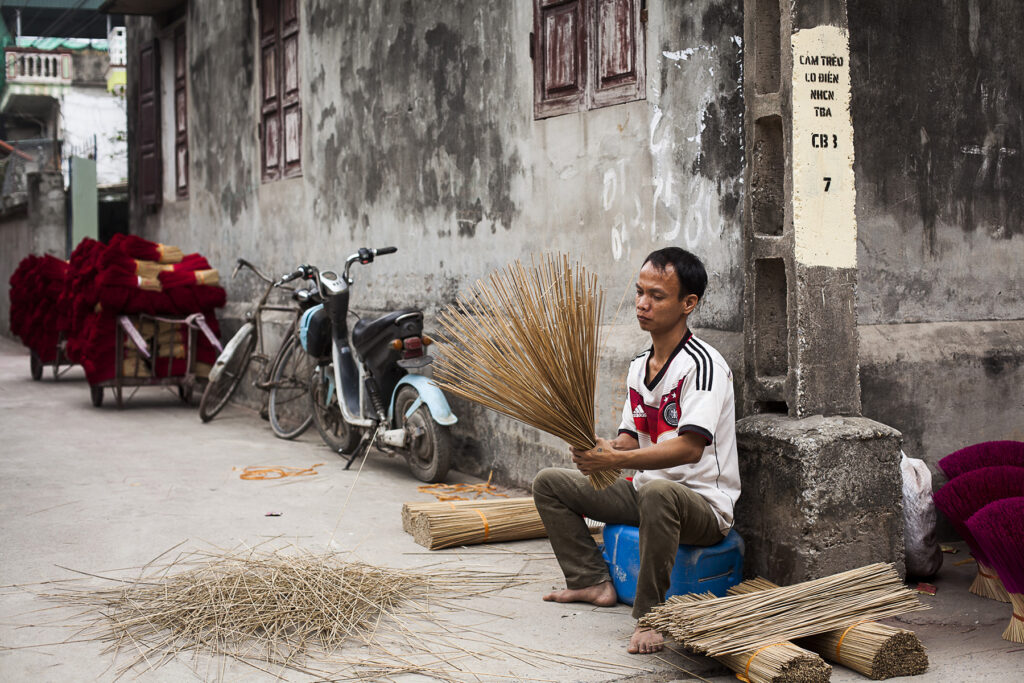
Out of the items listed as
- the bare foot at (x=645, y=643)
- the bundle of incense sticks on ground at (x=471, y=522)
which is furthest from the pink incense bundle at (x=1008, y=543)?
the bundle of incense sticks on ground at (x=471, y=522)

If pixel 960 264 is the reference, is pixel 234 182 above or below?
above

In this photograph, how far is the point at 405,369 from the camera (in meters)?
6.05

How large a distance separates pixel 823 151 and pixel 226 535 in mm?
2925

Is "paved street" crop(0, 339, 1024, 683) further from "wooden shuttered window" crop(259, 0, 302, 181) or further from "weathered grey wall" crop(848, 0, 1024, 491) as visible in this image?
"wooden shuttered window" crop(259, 0, 302, 181)

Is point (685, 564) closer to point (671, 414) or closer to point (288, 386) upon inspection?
point (671, 414)

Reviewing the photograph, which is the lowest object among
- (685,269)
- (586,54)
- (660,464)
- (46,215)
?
(660,464)

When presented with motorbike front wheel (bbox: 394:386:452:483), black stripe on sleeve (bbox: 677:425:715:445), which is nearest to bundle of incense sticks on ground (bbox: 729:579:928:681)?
black stripe on sleeve (bbox: 677:425:715:445)

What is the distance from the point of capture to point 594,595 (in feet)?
11.5

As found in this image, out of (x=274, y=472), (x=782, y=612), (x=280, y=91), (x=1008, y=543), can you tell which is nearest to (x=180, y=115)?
(x=280, y=91)

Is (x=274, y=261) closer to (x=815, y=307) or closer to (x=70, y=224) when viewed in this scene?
(x=815, y=307)

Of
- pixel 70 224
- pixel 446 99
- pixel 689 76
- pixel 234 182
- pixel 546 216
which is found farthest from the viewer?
pixel 70 224

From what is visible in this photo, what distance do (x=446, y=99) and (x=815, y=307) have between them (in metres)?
3.19

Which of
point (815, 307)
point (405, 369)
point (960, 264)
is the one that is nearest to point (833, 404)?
point (815, 307)

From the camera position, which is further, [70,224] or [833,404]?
[70,224]
